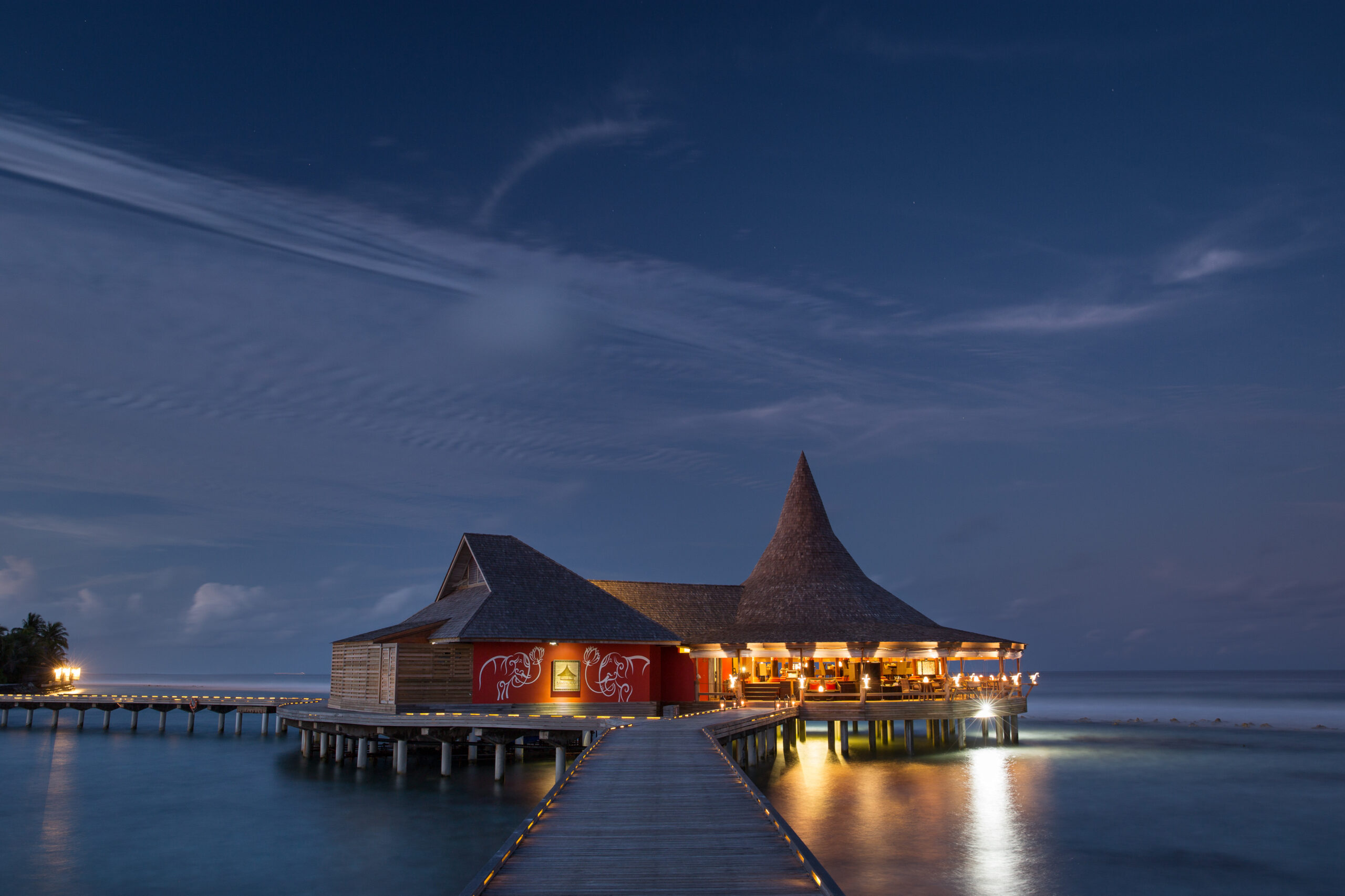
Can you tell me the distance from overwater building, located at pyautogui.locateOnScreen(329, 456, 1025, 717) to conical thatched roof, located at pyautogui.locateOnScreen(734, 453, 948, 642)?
82mm

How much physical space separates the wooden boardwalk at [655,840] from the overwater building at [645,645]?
13.3m

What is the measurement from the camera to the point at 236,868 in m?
16.6

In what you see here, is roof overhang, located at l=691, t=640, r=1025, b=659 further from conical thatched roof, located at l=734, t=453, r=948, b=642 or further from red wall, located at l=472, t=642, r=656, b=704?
red wall, located at l=472, t=642, r=656, b=704

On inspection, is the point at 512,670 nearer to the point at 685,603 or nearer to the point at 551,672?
the point at 551,672

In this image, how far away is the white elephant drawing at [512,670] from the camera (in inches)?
1093

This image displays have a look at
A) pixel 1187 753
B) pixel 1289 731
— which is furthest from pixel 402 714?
pixel 1289 731

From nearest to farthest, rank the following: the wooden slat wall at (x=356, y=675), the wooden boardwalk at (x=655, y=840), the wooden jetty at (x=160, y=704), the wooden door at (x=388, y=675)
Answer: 1. the wooden boardwalk at (x=655, y=840)
2. the wooden door at (x=388, y=675)
3. the wooden slat wall at (x=356, y=675)
4. the wooden jetty at (x=160, y=704)

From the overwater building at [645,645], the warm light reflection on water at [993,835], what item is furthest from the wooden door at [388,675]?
the warm light reflection on water at [993,835]

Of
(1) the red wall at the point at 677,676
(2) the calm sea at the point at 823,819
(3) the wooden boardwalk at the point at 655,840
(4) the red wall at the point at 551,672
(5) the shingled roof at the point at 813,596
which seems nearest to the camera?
(3) the wooden boardwalk at the point at 655,840

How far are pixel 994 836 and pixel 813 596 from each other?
16856mm

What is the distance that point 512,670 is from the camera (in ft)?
92.0

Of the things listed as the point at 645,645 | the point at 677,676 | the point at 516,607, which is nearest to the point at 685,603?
the point at 677,676

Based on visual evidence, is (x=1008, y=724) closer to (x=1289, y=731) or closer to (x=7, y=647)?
(x=1289, y=731)

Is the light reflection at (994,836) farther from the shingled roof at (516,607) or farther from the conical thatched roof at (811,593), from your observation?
the shingled roof at (516,607)
